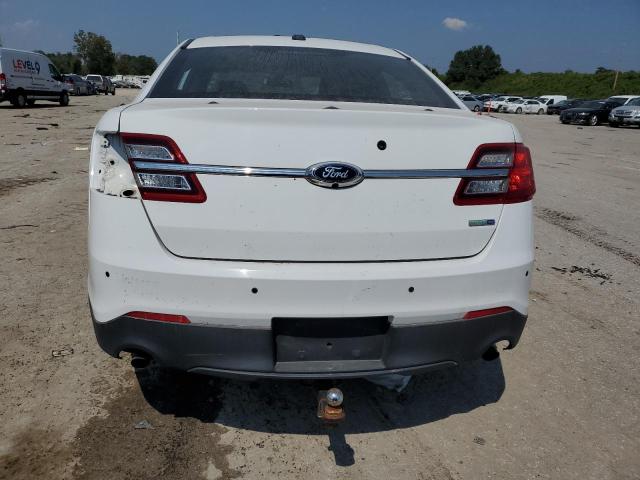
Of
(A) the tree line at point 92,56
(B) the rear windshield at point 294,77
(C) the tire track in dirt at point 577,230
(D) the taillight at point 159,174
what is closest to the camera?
(D) the taillight at point 159,174

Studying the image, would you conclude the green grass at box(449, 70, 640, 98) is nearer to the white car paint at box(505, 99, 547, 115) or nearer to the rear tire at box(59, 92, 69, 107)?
the white car paint at box(505, 99, 547, 115)

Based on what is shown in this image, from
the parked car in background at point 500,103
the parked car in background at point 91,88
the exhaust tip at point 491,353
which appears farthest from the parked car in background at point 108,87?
the exhaust tip at point 491,353

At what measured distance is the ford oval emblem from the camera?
1823 mm

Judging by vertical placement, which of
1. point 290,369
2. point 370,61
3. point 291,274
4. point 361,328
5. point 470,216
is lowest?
point 290,369

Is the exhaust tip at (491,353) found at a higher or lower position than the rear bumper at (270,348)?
lower

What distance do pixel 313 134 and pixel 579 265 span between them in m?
3.79

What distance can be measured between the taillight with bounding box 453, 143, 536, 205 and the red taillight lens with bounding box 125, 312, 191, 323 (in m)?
1.12

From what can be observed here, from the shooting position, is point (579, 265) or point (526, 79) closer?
point (579, 265)

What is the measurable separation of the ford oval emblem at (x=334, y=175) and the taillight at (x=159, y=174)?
40 centimetres

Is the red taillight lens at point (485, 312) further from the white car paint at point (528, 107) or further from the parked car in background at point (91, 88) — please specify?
the white car paint at point (528, 107)

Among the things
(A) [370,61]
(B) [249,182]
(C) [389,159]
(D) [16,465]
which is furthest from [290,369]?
(A) [370,61]

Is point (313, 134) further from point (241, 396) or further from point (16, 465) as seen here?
point (16, 465)

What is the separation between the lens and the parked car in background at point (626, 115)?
27.3 metres

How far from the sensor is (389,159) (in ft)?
6.17
